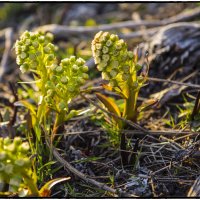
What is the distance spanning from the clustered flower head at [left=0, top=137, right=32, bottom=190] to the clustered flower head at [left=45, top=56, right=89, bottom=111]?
0.49 metres

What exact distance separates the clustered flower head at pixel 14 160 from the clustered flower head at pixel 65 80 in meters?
0.49

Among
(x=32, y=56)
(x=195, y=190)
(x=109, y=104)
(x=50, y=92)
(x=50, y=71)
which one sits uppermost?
(x=32, y=56)

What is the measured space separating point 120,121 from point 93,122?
428mm

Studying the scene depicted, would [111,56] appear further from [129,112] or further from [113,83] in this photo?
[129,112]

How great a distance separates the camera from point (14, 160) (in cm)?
208

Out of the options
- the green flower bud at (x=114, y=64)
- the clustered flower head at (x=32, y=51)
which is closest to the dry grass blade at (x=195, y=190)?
the green flower bud at (x=114, y=64)

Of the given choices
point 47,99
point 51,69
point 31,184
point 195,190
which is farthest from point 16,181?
point 195,190

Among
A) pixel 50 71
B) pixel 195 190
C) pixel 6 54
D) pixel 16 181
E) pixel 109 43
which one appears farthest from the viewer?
pixel 6 54

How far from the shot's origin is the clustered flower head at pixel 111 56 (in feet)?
8.03

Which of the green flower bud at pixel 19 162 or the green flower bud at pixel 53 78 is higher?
the green flower bud at pixel 53 78

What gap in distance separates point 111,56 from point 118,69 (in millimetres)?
103

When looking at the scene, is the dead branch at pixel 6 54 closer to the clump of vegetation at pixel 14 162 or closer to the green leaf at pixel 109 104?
the green leaf at pixel 109 104

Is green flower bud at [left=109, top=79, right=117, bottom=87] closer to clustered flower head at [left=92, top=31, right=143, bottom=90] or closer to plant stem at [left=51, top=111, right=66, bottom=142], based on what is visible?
clustered flower head at [left=92, top=31, right=143, bottom=90]

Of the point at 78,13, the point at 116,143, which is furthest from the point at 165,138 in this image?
the point at 78,13
